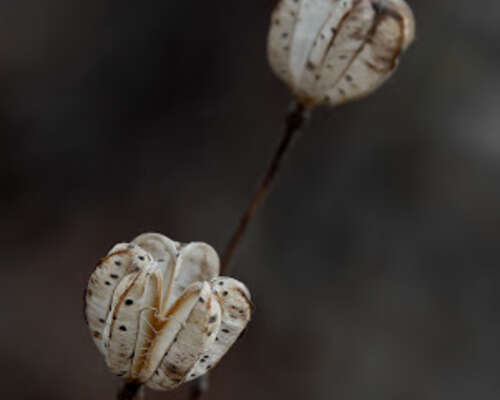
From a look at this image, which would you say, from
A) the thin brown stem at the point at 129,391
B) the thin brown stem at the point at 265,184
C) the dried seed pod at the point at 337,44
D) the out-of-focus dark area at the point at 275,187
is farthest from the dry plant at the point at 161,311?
the out-of-focus dark area at the point at 275,187

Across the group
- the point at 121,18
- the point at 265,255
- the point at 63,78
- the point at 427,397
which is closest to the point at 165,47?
the point at 121,18

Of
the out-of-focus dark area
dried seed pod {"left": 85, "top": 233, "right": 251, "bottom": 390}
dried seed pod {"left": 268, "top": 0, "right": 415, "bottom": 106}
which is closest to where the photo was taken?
dried seed pod {"left": 85, "top": 233, "right": 251, "bottom": 390}

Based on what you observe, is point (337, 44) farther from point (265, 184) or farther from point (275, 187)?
point (275, 187)

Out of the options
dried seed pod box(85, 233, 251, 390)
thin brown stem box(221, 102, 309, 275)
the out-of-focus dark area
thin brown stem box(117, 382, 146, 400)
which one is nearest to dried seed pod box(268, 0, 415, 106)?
thin brown stem box(221, 102, 309, 275)

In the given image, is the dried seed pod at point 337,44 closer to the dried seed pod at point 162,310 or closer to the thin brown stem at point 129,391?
the dried seed pod at point 162,310

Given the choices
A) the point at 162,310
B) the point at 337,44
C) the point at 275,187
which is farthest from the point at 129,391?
the point at 275,187

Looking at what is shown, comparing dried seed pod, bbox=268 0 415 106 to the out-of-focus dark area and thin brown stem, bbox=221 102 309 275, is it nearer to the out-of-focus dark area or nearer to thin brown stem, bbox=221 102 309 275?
thin brown stem, bbox=221 102 309 275

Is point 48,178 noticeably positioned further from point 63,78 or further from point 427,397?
point 427,397
